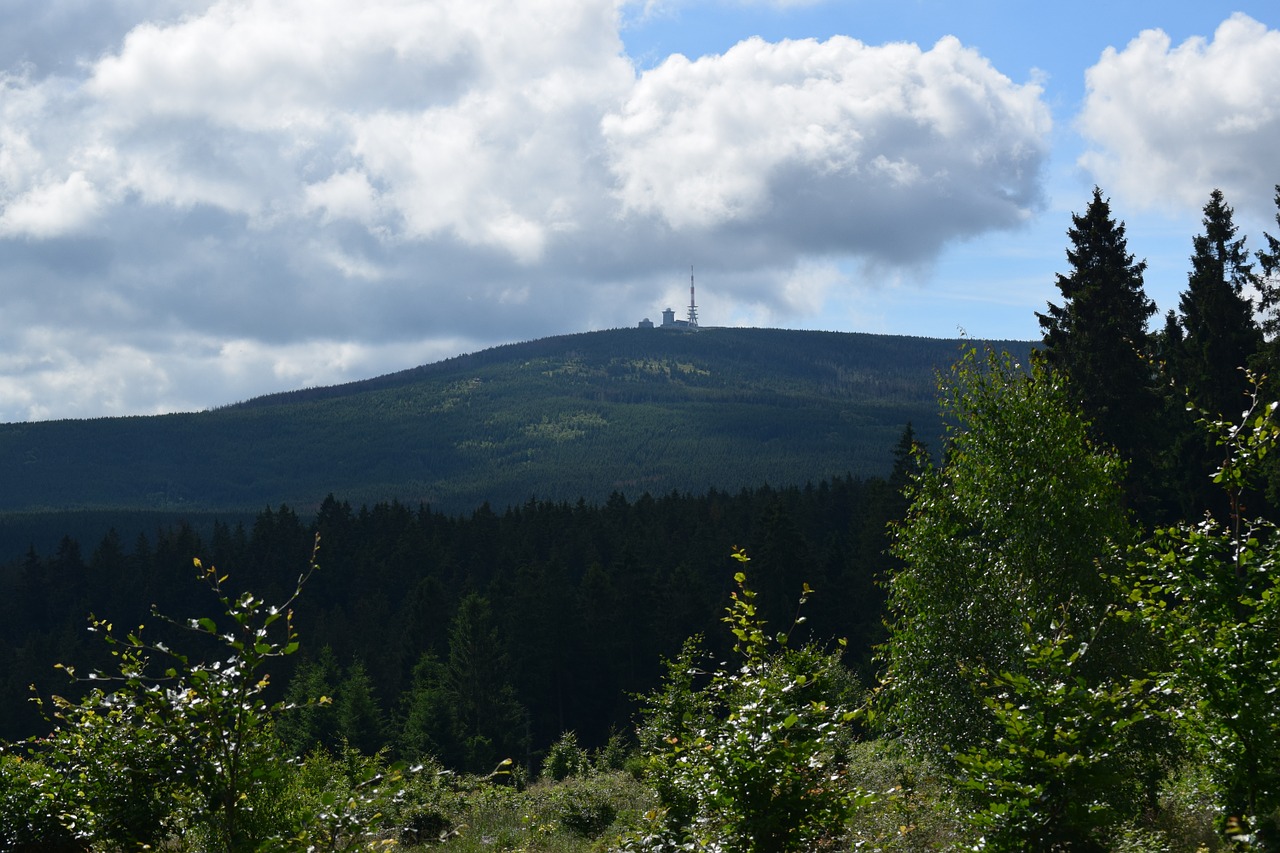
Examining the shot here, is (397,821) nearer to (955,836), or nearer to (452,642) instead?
(955,836)

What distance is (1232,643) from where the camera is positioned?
32.9 ft

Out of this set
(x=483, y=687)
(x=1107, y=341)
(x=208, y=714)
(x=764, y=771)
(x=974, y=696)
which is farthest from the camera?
(x=483, y=687)

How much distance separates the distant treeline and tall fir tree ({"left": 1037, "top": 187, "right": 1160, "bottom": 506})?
17429 mm

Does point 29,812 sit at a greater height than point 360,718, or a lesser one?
greater

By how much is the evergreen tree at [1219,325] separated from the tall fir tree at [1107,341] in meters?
2.83

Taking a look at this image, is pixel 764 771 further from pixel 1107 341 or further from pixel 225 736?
pixel 1107 341

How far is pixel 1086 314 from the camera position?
42344mm

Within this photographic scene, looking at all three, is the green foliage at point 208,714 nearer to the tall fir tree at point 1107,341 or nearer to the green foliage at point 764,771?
the green foliage at point 764,771

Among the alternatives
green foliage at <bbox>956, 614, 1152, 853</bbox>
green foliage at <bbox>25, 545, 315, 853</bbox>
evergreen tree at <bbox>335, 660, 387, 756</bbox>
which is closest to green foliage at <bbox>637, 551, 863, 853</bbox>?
green foliage at <bbox>956, 614, 1152, 853</bbox>

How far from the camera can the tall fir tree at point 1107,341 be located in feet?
134

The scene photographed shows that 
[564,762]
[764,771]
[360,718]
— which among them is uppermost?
[764,771]

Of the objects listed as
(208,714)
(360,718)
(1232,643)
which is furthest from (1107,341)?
(360,718)

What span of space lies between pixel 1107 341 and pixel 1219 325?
6.77m

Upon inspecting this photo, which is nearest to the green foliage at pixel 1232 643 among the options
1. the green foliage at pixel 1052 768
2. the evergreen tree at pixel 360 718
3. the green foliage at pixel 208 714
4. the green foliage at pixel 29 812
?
the green foliage at pixel 1052 768
